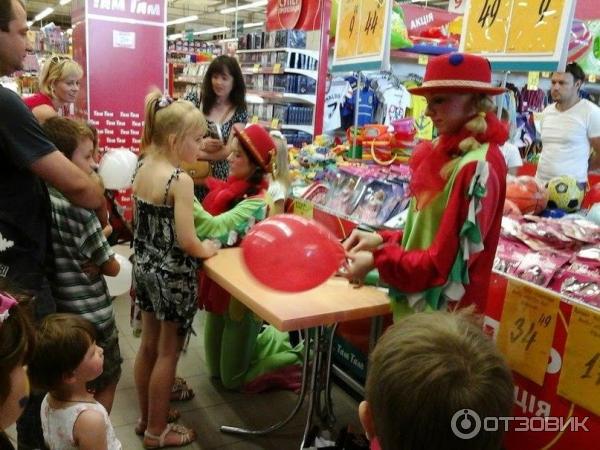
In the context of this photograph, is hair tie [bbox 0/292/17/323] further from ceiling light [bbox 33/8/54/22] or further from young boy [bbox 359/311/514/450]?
ceiling light [bbox 33/8/54/22]

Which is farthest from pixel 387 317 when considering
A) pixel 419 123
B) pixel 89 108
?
pixel 89 108

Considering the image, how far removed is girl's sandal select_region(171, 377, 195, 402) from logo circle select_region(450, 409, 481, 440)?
244 cm

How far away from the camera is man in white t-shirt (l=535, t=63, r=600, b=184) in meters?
4.06

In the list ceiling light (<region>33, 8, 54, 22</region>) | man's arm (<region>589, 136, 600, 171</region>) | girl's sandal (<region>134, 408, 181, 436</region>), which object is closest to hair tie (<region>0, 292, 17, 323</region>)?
girl's sandal (<region>134, 408, 181, 436</region>)

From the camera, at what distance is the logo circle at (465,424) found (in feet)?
2.88

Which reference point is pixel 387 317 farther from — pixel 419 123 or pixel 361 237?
pixel 419 123

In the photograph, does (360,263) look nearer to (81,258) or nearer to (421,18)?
(81,258)

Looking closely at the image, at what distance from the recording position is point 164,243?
234cm

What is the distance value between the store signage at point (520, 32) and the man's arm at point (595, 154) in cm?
194

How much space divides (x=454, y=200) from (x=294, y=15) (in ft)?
16.3

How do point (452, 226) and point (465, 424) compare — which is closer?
point (465, 424)

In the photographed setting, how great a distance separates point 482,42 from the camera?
2639 millimetres

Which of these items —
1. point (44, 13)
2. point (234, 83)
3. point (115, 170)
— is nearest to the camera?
point (115, 170)

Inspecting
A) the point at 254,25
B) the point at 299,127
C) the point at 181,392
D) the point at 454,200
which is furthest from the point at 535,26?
the point at 254,25
